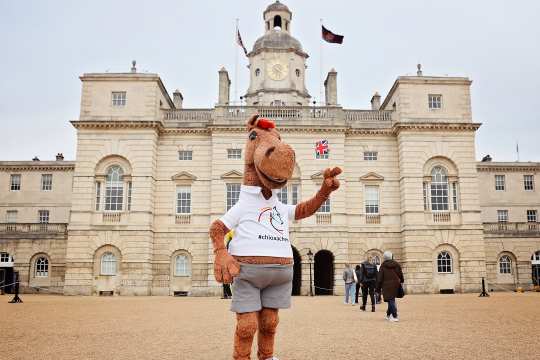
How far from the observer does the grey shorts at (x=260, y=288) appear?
18.6 feet

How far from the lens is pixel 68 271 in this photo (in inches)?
1132

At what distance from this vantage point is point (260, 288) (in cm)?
584

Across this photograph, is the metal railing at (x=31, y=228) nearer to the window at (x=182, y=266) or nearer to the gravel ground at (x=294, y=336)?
the window at (x=182, y=266)

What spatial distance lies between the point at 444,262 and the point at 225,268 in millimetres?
26423

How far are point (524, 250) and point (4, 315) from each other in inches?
1257

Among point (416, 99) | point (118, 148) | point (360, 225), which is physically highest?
point (416, 99)

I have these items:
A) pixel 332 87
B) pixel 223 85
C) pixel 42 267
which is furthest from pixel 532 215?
pixel 42 267

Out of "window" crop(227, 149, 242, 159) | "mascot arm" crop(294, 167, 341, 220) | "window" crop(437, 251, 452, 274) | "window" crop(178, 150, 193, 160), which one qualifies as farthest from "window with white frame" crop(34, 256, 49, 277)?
"mascot arm" crop(294, 167, 341, 220)

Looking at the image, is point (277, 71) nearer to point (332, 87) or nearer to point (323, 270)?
point (332, 87)

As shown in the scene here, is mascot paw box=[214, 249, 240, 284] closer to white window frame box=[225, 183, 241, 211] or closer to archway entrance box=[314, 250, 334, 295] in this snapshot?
white window frame box=[225, 183, 241, 211]

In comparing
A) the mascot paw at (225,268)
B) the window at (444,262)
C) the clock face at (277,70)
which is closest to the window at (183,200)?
the clock face at (277,70)

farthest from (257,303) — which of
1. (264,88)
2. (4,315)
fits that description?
(264,88)

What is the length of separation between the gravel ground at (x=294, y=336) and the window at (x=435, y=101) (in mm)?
18923

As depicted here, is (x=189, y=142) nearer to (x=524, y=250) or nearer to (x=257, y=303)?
(x=524, y=250)
